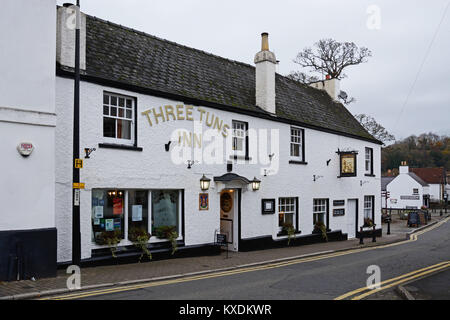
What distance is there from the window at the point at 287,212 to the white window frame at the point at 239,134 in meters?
3.35

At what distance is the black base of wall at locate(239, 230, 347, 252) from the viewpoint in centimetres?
1692

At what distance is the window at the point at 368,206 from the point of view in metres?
25.6

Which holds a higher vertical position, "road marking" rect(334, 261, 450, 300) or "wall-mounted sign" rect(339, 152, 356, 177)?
"wall-mounted sign" rect(339, 152, 356, 177)

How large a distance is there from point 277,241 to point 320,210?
421 cm

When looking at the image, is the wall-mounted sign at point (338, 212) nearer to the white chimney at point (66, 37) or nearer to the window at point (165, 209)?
the window at point (165, 209)

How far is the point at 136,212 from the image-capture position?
13297 mm

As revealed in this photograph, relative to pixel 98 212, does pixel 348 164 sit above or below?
above

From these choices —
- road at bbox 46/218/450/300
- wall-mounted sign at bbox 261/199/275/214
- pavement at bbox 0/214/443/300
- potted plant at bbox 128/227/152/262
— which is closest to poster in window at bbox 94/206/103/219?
potted plant at bbox 128/227/152/262

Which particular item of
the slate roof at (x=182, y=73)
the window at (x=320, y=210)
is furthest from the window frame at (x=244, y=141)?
the window at (x=320, y=210)

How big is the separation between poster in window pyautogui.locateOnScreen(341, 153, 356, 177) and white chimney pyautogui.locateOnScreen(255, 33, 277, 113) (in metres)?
6.06

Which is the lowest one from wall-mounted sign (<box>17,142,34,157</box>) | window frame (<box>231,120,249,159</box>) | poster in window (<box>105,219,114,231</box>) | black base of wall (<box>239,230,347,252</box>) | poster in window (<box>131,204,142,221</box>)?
black base of wall (<box>239,230,347,252</box>)

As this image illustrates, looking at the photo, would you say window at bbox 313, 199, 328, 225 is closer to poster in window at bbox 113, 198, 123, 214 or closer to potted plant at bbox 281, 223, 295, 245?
potted plant at bbox 281, 223, 295, 245

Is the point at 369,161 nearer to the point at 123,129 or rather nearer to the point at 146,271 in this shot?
the point at 123,129

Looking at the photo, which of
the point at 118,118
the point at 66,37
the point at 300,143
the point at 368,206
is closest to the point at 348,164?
the point at 300,143
